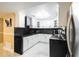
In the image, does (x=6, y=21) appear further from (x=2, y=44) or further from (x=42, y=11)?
(x=42, y=11)

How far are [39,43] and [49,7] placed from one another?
0.46 m

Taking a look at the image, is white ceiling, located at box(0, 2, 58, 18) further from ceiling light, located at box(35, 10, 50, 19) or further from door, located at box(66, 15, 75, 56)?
door, located at box(66, 15, 75, 56)

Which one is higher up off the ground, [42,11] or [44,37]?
[42,11]

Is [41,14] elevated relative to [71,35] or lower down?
elevated

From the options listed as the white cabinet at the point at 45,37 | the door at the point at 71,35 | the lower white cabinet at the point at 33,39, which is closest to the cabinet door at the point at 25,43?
the lower white cabinet at the point at 33,39

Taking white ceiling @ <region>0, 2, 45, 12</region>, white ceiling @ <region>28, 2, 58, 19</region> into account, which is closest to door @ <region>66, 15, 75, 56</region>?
white ceiling @ <region>28, 2, 58, 19</region>

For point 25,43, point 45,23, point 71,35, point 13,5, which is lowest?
point 25,43

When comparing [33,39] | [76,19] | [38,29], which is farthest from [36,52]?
[76,19]

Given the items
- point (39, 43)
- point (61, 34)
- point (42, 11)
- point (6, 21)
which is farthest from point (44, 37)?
point (6, 21)

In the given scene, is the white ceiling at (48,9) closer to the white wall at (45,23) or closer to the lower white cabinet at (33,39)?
the white wall at (45,23)

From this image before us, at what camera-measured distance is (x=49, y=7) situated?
133 centimetres

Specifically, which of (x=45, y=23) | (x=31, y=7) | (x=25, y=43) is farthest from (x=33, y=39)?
(x=31, y=7)

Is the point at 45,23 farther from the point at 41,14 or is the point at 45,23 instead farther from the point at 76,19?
the point at 76,19

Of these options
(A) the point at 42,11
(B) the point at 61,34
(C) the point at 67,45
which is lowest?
(C) the point at 67,45
